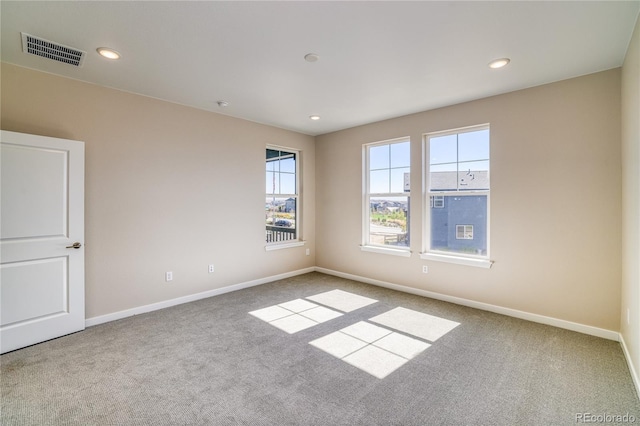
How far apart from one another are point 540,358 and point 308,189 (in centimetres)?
412

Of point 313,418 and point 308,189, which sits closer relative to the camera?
point 313,418

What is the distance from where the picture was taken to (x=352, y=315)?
353 centimetres

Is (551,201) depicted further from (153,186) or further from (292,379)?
(153,186)

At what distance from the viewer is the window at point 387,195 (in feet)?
15.1

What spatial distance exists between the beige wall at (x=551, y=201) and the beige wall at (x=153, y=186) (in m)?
2.74

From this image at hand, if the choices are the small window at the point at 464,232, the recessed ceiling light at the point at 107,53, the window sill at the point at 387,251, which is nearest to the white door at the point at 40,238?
the recessed ceiling light at the point at 107,53

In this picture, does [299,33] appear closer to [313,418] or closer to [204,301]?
[313,418]

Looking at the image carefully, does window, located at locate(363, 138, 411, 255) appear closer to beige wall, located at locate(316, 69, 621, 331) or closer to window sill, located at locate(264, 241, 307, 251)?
beige wall, located at locate(316, 69, 621, 331)

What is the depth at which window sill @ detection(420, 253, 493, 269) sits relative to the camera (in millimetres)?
3677

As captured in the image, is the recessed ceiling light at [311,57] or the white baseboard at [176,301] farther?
the white baseboard at [176,301]

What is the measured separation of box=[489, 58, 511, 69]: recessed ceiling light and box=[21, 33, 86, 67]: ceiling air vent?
3.70 meters

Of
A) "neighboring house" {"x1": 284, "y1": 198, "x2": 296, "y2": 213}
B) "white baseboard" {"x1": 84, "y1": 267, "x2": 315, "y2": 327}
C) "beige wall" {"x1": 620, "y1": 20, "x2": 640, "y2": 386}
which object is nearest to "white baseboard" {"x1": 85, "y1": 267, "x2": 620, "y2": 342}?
"white baseboard" {"x1": 84, "y1": 267, "x2": 315, "y2": 327}

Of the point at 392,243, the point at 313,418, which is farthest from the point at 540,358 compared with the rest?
the point at 392,243

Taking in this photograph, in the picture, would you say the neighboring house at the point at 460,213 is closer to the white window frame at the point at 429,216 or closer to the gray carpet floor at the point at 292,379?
the white window frame at the point at 429,216
